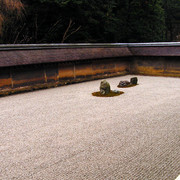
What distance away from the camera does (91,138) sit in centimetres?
516

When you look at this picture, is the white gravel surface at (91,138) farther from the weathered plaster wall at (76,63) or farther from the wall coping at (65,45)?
the wall coping at (65,45)

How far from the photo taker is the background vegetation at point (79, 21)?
16.7 m

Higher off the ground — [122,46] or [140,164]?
[122,46]

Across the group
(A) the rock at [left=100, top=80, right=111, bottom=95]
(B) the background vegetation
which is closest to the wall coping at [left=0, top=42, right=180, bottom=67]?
(B) the background vegetation

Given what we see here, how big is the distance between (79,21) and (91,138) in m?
17.6

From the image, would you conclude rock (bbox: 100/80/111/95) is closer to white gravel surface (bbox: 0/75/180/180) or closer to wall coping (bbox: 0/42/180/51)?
white gravel surface (bbox: 0/75/180/180)

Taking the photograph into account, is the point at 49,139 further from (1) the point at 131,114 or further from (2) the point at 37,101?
(2) the point at 37,101

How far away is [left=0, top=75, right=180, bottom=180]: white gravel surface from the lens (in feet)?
12.6

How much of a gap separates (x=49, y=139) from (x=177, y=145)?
9.80ft

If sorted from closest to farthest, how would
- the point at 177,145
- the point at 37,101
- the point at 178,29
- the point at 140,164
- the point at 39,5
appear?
the point at 140,164, the point at 177,145, the point at 37,101, the point at 39,5, the point at 178,29

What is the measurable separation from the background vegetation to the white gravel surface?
8.69m

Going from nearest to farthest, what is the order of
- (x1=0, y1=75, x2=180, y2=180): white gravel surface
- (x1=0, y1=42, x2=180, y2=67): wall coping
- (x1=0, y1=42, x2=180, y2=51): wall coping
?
1. (x1=0, y1=75, x2=180, y2=180): white gravel surface
2. (x1=0, y1=42, x2=180, y2=67): wall coping
3. (x1=0, y1=42, x2=180, y2=51): wall coping

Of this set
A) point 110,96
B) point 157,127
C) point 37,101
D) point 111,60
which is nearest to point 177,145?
point 157,127

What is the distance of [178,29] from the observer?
3725cm
